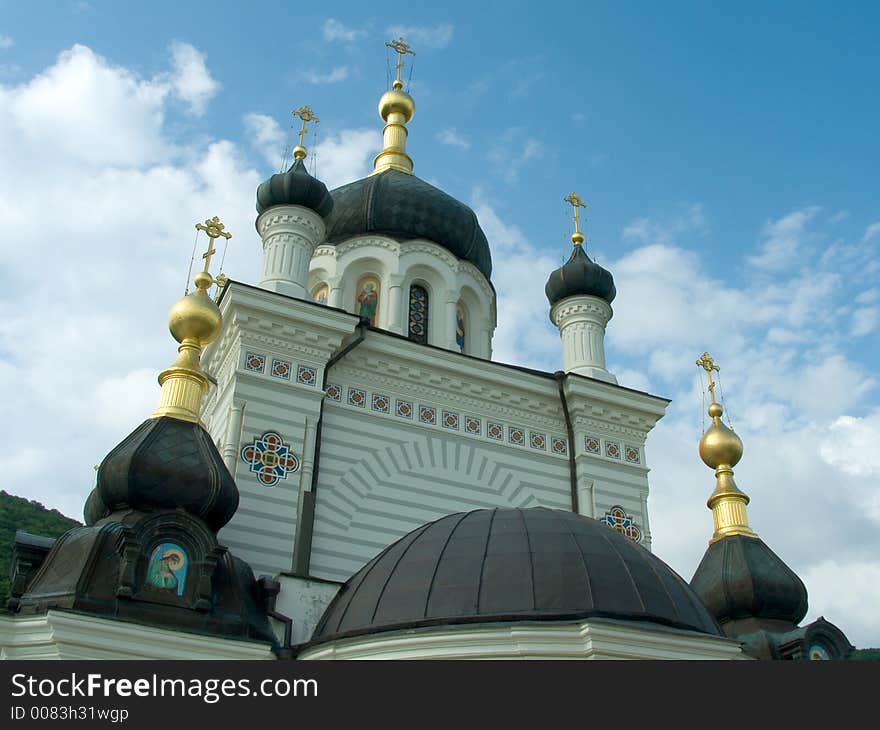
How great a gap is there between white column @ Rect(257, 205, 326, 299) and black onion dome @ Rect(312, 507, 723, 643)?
17.0 ft

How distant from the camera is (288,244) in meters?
14.2

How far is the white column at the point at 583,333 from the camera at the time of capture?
15266mm

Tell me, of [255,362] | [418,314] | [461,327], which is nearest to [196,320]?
[255,362]

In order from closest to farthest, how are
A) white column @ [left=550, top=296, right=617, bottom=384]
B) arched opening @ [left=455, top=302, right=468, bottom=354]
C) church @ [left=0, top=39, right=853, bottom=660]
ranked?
church @ [left=0, top=39, right=853, bottom=660] → white column @ [left=550, top=296, right=617, bottom=384] → arched opening @ [left=455, top=302, right=468, bottom=354]

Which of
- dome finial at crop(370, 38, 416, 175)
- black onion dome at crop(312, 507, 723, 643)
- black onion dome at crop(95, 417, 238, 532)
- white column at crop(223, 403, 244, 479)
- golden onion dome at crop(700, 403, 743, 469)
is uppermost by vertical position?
dome finial at crop(370, 38, 416, 175)

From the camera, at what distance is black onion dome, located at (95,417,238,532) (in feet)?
32.4

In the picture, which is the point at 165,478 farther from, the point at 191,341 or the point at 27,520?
the point at 27,520

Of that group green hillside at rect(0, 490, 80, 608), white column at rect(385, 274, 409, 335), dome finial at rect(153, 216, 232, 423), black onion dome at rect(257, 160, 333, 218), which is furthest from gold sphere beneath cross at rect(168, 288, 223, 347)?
green hillside at rect(0, 490, 80, 608)

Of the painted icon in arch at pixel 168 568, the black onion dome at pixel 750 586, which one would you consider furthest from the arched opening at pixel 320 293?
the painted icon in arch at pixel 168 568

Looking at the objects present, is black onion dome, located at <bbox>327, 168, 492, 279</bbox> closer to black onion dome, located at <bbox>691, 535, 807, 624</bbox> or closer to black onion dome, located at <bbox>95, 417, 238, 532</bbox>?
black onion dome, located at <bbox>95, 417, 238, 532</bbox>

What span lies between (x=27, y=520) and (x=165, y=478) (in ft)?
57.8

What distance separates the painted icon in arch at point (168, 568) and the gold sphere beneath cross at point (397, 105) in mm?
12103
